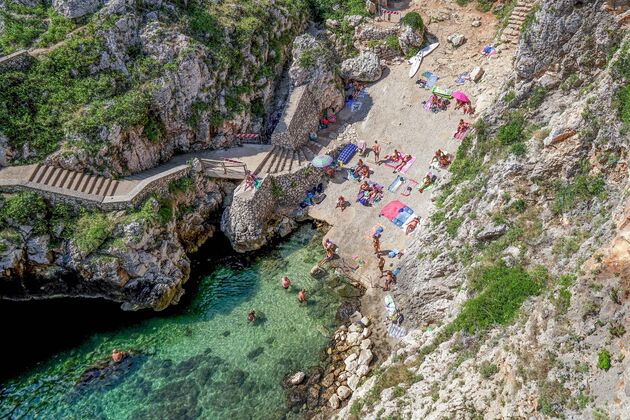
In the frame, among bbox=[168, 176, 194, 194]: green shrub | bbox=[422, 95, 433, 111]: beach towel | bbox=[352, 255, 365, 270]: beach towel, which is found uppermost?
bbox=[422, 95, 433, 111]: beach towel

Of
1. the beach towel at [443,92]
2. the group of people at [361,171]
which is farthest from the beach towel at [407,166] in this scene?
the beach towel at [443,92]

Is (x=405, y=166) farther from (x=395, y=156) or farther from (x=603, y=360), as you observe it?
(x=603, y=360)

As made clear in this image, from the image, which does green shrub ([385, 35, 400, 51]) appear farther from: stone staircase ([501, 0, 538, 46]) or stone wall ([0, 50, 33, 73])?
stone wall ([0, 50, 33, 73])

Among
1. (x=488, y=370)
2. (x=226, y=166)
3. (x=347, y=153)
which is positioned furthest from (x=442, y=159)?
(x=488, y=370)

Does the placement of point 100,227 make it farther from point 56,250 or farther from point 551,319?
point 551,319

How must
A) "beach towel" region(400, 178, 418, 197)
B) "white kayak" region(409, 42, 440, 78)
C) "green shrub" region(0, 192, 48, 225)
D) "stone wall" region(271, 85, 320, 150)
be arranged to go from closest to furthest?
"green shrub" region(0, 192, 48, 225) < "beach towel" region(400, 178, 418, 197) < "stone wall" region(271, 85, 320, 150) < "white kayak" region(409, 42, 440, 78)

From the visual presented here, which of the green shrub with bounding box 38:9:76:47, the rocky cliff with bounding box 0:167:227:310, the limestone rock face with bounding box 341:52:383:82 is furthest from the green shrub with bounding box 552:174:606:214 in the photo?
the green shrub with bounding box 38:9:76:47

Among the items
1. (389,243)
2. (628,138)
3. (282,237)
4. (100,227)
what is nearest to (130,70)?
(100,227)
